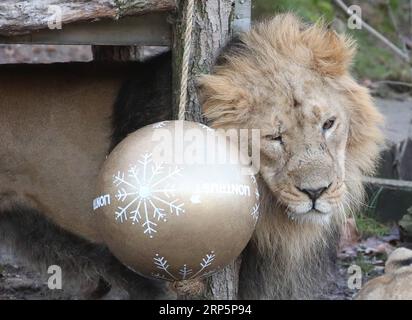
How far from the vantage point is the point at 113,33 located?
354cm

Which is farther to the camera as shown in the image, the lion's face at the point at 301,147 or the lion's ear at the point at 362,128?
the lion's ear at the point at 362,128

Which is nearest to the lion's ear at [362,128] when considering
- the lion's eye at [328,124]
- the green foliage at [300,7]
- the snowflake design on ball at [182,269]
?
the lion's eye at [328,124]

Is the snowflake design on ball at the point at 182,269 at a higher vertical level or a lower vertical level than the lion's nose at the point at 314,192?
lower

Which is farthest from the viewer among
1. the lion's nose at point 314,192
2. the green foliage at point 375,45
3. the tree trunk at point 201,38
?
the green foliage at point 375,45

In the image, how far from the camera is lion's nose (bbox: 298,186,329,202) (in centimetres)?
318

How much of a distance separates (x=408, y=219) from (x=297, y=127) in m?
2.04

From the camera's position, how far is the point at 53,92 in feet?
13.3

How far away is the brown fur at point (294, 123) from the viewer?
10.6 feet

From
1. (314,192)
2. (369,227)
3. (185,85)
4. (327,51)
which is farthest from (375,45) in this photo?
(185,85)

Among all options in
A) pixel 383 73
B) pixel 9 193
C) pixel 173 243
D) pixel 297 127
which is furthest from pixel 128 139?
pixel 383 73

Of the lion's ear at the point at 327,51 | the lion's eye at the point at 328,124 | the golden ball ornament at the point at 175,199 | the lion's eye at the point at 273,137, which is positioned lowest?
the golden ball ornament at the point at 175,199

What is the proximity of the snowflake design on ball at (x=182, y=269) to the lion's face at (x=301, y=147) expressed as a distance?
48 centimetres

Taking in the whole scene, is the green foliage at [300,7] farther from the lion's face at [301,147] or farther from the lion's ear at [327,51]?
the lion's face at [301,147]

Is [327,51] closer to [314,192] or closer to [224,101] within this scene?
[224,101]
